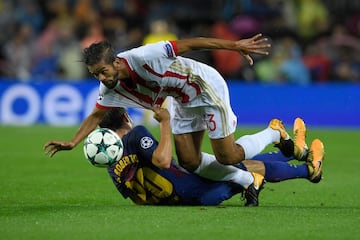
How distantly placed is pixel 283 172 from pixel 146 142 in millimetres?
1464

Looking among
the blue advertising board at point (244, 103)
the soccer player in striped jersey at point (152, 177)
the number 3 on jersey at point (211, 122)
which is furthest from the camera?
the blue advertising board at point (244, 103)

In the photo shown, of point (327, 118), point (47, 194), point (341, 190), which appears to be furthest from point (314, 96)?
point (47, 194)

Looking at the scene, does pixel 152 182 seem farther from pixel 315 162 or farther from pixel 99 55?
pixel 315 162

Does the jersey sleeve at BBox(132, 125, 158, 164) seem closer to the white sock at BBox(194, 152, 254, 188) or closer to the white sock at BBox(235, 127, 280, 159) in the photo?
A: the white sock at BBox(194, 152, 254, 188)

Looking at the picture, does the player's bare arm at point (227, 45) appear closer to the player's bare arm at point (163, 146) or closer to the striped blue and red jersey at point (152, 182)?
the player's bare arm at point (163, 146)

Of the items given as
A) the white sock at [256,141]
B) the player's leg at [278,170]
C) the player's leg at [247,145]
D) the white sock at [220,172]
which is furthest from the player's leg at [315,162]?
the white sock at [220,172]

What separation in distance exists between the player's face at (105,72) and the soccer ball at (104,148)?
0.48 meters

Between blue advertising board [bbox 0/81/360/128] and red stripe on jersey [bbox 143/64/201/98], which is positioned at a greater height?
red stripe on jersey [bbox 143/64/201/98]

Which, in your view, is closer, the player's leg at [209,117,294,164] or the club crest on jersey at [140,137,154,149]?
the club crest on jersey at [140,137,154,149]

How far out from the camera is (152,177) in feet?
28.3

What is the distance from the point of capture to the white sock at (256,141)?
912 cm

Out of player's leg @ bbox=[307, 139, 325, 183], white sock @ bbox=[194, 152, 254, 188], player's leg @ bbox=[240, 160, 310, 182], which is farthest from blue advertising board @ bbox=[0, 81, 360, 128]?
white sock @ bbox=[194, 152, 254, 188]

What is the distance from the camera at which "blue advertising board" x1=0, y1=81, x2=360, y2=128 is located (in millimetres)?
18297

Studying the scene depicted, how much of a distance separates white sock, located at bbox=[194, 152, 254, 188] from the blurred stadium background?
9.32 metres
